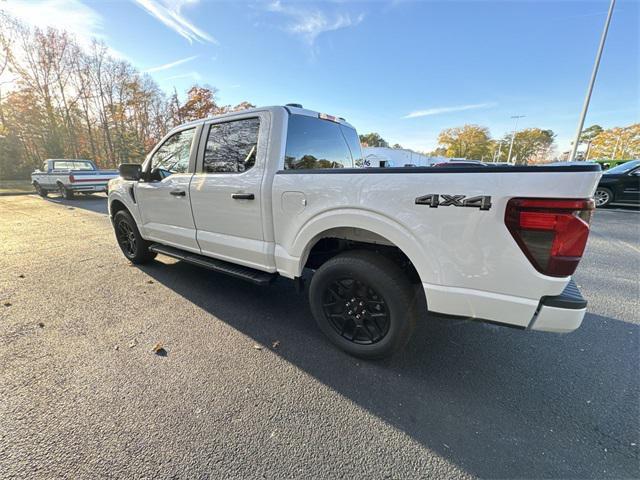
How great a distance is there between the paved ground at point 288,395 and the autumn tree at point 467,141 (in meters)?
78.9

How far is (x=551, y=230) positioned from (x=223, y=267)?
2822 millimetres

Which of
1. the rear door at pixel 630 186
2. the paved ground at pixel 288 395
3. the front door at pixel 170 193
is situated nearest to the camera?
the paved ground at pixel 288 395

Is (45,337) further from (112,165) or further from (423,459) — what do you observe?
(112,165)

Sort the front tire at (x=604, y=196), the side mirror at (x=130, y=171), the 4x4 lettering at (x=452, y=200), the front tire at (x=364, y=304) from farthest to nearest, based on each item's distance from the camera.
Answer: the front tire at (x=604, y=196) < the side mirror at (x=130, y=171) < the front tire at (x=364, y=304) < the 4x4 lettering at (x=452, y=200)

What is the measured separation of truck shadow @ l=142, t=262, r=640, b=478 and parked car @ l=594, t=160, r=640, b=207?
10.2m

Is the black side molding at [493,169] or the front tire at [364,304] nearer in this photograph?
the black side molding at [493,169]

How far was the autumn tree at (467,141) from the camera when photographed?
69.9m

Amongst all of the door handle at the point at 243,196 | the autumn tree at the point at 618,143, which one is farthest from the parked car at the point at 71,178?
the autumn tree at the point at 618,143

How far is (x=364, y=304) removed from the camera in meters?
2.32

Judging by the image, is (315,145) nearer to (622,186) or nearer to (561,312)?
(561,312)

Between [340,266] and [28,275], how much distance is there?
483cm

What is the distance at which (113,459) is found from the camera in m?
1.55

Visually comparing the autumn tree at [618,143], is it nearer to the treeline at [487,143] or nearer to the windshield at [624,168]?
the treeline at [487,143]

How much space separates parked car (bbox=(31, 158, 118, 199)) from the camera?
1195cm
